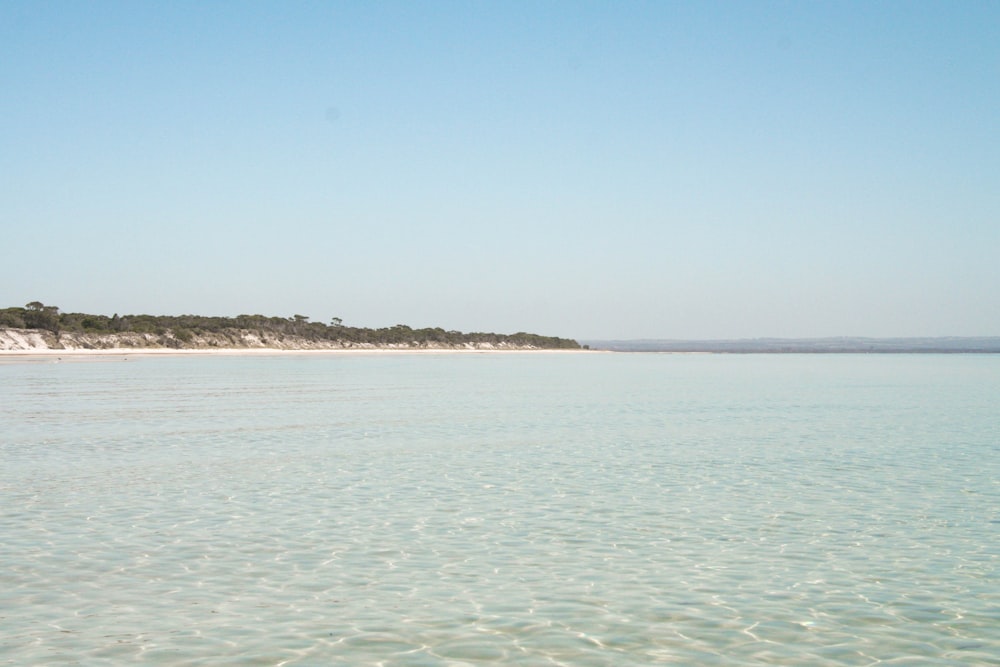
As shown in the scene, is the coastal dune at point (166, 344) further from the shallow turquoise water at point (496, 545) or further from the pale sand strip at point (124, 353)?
the shallow turquoise water at point (496, 545)

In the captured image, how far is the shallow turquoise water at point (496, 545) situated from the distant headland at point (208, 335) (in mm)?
58408

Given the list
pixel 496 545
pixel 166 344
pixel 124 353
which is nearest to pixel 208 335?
pixel 166 344

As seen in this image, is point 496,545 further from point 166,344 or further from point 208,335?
point 208,335

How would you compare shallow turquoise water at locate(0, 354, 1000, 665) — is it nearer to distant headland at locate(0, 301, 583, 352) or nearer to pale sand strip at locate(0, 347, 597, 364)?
pale sand strip at locate(0, 347, 597, 364)

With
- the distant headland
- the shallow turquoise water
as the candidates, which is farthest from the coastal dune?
the shallow turquoise water

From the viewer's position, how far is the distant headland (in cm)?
7362

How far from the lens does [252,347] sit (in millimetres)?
94562

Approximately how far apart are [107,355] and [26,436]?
56.9 metres

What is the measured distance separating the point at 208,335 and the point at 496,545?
86001mm

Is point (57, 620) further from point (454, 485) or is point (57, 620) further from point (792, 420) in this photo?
point (792, 420)

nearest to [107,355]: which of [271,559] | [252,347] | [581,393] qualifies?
[252,347]

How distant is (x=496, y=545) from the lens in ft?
33.2

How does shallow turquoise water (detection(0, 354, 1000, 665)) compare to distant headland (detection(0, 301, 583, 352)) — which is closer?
shallow turquoise water (detection(0, 354, 1000, 665))

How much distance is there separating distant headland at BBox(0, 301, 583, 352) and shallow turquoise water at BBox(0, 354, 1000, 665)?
58408mm
